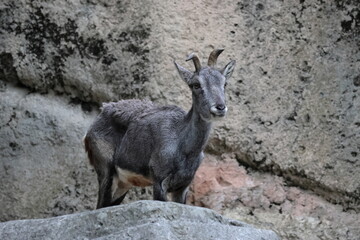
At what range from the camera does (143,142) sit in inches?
363

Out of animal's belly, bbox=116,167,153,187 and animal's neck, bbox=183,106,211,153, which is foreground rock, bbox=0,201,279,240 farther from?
animal's belly, bbox=116,167,153,187

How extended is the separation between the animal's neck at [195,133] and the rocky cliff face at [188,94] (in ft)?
6.42

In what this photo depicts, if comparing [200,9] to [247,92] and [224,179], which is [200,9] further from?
[224,179]

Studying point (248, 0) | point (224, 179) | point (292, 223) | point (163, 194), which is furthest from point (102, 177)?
point (248, 0)

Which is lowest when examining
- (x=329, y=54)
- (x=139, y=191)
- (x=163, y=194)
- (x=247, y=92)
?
(x=139, y=191)

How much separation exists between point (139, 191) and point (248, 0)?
10.3 feet

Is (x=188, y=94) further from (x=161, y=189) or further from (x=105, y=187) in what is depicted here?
(x=161, y=189)

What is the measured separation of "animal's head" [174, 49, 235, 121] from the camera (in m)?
8.74

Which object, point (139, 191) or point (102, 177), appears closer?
point (102, 177)

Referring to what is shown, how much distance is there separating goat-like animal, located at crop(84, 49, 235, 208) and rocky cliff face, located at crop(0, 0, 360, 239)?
1.53m

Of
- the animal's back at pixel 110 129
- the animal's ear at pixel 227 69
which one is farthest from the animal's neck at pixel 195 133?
the animal's back at pixel 110 129

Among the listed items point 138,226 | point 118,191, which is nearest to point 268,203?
point 118,191

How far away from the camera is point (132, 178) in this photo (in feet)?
30.7

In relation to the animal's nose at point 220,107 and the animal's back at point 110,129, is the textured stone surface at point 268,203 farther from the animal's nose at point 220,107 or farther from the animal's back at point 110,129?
the animal's nose at point 220,107
